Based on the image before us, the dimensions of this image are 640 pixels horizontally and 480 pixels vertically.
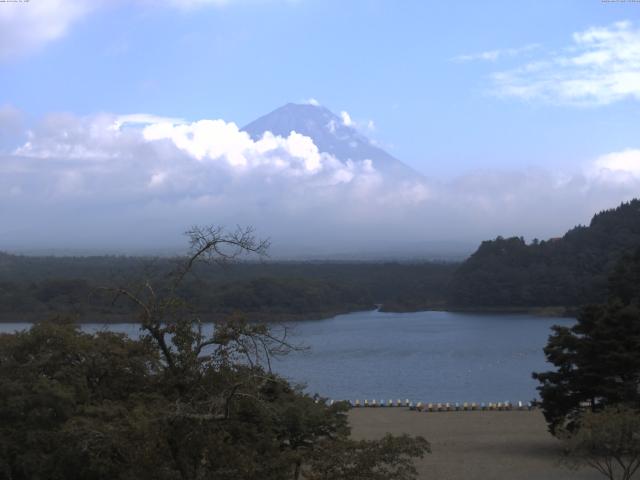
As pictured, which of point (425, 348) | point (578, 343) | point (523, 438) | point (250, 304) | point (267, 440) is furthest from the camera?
point (250, 304)

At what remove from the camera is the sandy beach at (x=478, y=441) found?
11.9 m

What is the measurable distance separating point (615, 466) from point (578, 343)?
2.42 m

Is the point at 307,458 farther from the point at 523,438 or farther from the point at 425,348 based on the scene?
the point at 425,348

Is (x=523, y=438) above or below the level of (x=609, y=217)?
below

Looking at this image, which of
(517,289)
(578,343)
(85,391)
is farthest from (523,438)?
(517,289)

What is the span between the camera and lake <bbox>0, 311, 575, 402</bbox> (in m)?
24.7

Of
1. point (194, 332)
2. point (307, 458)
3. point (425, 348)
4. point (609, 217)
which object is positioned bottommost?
point (425, 348)

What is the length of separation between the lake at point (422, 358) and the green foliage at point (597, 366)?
4632 mm

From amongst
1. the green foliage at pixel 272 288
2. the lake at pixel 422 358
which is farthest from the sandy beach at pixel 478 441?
the green foliage at pixel 272 288

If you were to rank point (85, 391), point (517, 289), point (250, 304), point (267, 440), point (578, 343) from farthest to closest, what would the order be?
point (517, 289), point (250, 304), point (578, 343), point (85, 391), point (267, 440)

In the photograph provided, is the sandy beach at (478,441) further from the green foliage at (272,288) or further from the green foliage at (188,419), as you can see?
the green foliage at (272,288)

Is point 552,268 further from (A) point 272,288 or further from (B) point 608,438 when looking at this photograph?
(B) point 608,438

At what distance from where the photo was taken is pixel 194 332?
17.3 feet

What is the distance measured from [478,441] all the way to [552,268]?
4434cm
